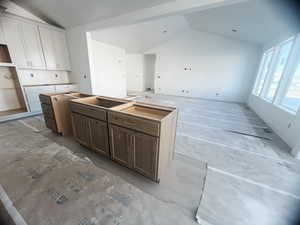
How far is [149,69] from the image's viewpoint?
30.8 feet

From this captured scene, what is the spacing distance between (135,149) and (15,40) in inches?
177

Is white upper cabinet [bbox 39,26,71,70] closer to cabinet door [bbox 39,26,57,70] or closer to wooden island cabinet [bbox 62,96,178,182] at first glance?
cabinet door [bbox 39,26,57,70]

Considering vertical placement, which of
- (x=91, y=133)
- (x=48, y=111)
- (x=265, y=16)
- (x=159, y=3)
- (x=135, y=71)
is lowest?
(x=91, y=133)

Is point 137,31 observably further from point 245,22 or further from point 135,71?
point 135,71

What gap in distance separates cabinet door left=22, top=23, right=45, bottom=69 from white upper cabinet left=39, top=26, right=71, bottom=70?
0.13 meters

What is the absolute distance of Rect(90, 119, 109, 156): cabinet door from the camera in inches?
69.3

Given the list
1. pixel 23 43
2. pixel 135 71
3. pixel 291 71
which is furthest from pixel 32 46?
pixel 291 71

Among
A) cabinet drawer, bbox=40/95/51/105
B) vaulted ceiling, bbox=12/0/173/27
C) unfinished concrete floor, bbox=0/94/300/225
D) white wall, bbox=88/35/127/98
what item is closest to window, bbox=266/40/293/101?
unfinished concrete floor, bbox=0/94/300/225

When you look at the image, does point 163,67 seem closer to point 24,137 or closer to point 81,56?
point 81,56

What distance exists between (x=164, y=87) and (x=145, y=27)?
147 inches

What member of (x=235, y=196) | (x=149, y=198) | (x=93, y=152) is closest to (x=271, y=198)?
(x=235, y=196)

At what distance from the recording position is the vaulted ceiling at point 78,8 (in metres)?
2.69

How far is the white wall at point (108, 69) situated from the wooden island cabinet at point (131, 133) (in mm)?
2755

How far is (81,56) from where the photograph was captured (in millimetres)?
4086
